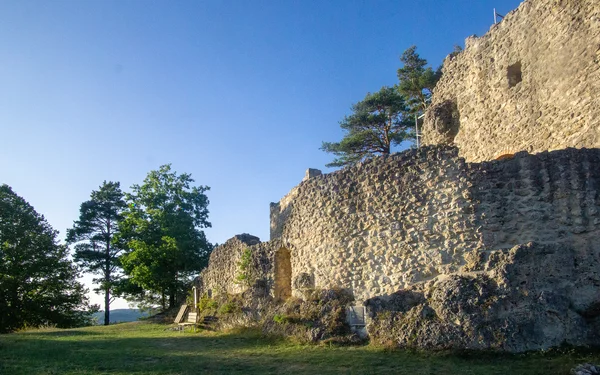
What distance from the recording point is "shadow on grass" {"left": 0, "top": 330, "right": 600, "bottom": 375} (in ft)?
24.9

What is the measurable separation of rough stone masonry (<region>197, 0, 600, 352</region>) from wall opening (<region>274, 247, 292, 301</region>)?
0.03 meters

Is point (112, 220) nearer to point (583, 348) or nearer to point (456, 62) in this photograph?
point (456, 62)

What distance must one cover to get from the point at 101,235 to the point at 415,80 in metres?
21.9

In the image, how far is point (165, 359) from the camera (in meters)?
9.51

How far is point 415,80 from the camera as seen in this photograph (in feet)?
90.1

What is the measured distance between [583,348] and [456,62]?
38.2ft

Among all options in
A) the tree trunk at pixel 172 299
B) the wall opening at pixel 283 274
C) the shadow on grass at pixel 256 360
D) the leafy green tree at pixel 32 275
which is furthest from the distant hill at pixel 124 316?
the shadow on grass at pixel 256 360

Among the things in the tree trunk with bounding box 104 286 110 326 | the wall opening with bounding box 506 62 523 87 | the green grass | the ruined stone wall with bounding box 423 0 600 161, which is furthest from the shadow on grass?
the tree trunk with bounding box 104 286 110 326

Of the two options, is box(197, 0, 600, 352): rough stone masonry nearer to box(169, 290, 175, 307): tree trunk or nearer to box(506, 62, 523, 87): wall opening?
box(506, 62, 523, 87): wall opening

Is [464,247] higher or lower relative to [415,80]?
lower

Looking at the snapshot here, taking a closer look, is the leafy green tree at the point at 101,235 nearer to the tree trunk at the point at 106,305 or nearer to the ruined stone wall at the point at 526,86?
the tree trunk at the point at 106,305

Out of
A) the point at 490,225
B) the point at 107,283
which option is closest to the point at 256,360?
the point at 490,225

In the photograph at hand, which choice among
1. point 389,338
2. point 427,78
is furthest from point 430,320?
point 427,78

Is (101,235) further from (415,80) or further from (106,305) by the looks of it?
(415,80)
